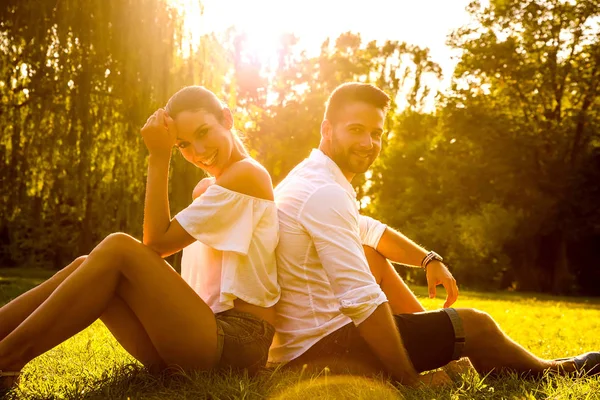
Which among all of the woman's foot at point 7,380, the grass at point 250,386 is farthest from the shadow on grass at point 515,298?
the woman's foot at point 7,380

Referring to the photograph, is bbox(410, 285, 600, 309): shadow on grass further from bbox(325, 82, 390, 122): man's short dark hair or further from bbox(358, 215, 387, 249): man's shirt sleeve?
bbox(325, 82, 390, 122): man's short dark hair

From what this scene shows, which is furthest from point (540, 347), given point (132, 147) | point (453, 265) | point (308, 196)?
point (453, 265)

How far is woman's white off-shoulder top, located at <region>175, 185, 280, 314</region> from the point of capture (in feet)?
10.2

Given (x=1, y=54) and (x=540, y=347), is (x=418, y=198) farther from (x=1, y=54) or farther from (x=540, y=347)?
(x=540, y=347)

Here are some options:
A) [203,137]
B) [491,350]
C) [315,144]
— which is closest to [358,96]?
[203,137]

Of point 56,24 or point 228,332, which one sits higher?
point 56,24

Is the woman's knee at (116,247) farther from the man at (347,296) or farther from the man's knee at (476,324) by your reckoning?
the man's knee at (476,324)

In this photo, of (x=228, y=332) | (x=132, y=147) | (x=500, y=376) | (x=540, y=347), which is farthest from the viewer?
(x=132, y=147)

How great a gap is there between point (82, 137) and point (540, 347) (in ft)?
27.5

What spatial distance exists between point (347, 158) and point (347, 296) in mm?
792

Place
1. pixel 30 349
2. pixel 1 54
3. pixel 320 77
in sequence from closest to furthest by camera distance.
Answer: pixel 30 349 → pixel 1 54 → pixel 320 77

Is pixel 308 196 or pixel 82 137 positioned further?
pixel 82 137

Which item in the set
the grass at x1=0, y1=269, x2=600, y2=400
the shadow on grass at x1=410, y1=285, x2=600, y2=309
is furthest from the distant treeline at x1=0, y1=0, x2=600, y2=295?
the grass at x1=0, y1=269, x2=600, y2=400

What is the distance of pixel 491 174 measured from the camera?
25969 millimetres
